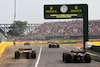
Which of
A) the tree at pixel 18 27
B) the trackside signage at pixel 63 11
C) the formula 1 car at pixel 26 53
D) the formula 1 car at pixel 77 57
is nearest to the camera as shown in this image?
the formula 1 car at pixel 77 57

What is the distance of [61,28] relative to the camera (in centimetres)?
7894

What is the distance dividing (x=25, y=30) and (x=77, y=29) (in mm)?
56421

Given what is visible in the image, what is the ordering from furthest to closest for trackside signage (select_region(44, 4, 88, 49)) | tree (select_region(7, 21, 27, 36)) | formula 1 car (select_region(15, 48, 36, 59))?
tree (select_region(7, 21, 27, 36)) → trackside signage (select_region(44, 4, 88, 49)) → formula 1 car (select_region(15, 48, 36, 59))

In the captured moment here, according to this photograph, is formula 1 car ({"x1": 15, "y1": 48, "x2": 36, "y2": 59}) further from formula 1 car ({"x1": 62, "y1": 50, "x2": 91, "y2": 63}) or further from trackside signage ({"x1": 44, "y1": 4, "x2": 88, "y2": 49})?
trackside signage ({"x1": 44, "y1": 4, "x2": 88, "y2": 49})

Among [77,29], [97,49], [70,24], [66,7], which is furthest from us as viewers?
[70,24]

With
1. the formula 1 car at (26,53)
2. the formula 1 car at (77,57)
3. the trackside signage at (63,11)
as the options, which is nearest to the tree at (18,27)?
the trackside signage at (63,11)

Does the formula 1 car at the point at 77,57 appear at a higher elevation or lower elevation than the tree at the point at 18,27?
lower

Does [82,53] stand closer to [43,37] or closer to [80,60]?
[80,60]

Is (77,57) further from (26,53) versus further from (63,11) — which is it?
(63,11)

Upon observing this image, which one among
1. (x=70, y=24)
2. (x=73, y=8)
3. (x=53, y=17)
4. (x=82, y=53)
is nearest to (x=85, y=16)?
(x=73, y=8)

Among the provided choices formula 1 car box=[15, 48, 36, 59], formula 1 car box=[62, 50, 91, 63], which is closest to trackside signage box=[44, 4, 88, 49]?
formula 1 car box=[15, 48, 36, 59]

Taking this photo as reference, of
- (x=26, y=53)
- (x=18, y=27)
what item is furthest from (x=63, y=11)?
(x=18, y=27)

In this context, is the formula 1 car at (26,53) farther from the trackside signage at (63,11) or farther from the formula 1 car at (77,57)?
the trackside signage at (63,11)

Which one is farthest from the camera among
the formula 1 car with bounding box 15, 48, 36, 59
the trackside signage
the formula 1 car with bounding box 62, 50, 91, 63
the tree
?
the tree
